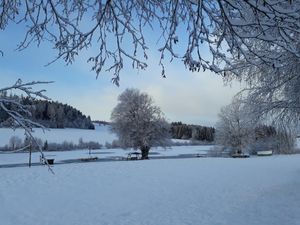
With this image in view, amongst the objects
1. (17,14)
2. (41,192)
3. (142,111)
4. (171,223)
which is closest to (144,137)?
(142,111)

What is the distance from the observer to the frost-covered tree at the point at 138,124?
4703 cm

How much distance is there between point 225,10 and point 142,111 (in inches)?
1736

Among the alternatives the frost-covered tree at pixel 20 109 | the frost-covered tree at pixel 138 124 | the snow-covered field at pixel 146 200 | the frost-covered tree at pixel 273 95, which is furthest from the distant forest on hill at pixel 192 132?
the frost-covered tree at pixel 20 109

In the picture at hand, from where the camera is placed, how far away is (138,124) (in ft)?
155

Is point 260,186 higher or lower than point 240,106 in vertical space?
lower

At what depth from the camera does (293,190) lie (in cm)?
1426

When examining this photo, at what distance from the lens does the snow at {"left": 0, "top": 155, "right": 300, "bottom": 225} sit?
10406 mm

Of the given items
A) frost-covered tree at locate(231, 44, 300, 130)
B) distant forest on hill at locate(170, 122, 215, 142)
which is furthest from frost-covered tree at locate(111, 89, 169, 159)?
distant forest on hill at locate(170, 122, 215, 142)

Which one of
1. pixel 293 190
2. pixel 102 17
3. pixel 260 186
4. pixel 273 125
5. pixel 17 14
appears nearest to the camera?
pixel 102 17

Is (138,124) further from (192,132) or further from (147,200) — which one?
(192,132)

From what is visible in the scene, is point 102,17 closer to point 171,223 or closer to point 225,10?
point 225,10

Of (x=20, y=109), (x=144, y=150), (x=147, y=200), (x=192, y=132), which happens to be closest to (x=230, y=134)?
(x=144, y=150)

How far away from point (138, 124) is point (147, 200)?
33641 millimetres

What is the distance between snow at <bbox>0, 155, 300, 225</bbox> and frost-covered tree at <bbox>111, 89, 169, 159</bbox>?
26199 mm
